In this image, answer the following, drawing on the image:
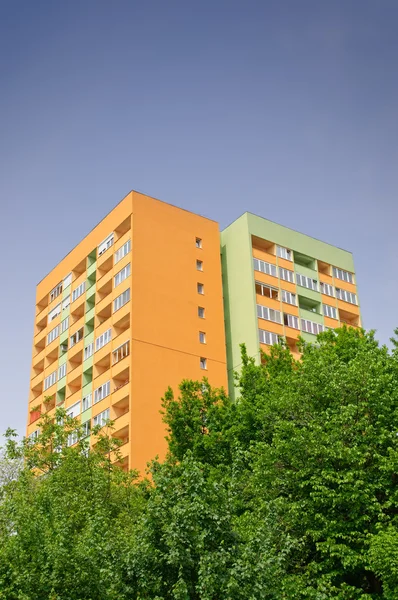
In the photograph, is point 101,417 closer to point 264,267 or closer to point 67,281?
point 67,281

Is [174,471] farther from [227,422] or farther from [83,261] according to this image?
[83,261]

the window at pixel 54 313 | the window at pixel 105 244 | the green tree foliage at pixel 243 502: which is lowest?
the green tree foliage at pixel 243 502

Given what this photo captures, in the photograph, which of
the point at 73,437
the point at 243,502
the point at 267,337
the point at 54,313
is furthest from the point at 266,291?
the point at 243,502

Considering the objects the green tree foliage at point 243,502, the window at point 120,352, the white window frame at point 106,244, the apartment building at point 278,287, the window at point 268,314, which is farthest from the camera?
the white window frame at point 106,244

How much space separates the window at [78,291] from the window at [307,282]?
18.6 m

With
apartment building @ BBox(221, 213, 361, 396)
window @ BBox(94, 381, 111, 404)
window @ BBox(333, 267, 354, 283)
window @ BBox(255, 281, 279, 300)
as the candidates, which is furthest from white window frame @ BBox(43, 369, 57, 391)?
window @ BBox(333, 267, 354, 283)

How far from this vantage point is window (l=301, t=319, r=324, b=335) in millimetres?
62513

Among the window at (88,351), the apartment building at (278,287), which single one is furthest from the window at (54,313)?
the apartment building at (278,287)

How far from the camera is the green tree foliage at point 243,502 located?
19344 mm

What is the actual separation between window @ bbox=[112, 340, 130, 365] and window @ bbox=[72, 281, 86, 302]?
11.1 metres

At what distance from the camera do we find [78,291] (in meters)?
66.2

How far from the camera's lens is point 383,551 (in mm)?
23172

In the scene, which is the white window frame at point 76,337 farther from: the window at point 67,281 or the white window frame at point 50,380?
the window at point 67,281

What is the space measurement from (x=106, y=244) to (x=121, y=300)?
7553 mm
